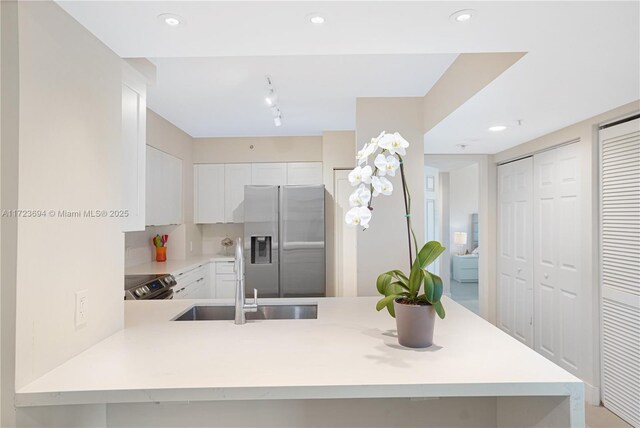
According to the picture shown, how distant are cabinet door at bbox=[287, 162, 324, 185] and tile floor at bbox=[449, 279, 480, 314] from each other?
3.01 meters

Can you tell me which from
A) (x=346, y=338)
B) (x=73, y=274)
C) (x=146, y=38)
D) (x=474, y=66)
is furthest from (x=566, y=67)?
(x=73, y=274)

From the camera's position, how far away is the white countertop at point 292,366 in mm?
1079

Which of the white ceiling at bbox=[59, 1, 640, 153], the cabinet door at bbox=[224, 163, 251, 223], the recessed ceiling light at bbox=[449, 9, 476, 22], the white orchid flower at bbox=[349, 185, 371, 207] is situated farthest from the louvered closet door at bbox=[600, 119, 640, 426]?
the cabinet door at bbox=[224, 163, 251, 223]

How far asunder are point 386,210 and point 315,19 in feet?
7.21

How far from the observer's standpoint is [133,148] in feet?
5.84

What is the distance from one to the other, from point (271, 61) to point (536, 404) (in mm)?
2446

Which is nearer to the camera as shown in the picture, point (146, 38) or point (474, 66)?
point (146, 38)

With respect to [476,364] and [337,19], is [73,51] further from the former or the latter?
[476,364]

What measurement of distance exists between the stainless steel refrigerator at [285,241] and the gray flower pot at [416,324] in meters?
3.03

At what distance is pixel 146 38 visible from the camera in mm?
1493

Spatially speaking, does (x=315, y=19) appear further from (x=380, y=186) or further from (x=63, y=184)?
(x=63, y=184)

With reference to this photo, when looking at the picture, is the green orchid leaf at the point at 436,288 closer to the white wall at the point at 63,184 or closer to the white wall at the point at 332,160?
the white wall at the point at 63,184

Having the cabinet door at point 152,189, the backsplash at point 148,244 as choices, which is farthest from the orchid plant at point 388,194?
the backsplash at point 148,244

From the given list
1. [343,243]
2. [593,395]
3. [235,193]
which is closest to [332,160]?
[343,243]
